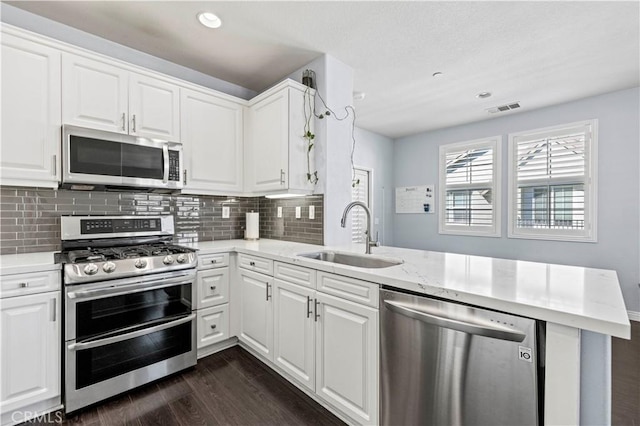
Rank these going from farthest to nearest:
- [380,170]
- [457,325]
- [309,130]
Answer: [380,170] → [309,130] → [457,325]

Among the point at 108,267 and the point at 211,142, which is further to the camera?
the point at 211,142

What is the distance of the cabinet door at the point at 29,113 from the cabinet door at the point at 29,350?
0.83 meters

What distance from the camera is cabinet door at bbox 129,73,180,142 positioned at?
2387 mm

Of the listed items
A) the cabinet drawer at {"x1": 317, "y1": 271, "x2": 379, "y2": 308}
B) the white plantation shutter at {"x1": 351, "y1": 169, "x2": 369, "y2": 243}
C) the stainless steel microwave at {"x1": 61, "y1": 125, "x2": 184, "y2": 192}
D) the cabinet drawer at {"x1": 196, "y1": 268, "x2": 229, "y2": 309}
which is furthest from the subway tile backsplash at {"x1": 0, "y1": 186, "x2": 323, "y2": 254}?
the white plantation shutter at {"x1": 351, "y1": 169, "x2": 369, "y2": 243}

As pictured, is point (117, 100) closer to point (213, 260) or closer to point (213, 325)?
point (213, 260)

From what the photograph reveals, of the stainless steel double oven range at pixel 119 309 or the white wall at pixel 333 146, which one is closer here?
the stainless steel double oven range at pixel 119 309

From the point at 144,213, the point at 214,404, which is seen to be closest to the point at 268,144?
the point at 144,213

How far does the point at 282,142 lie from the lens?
2635mm

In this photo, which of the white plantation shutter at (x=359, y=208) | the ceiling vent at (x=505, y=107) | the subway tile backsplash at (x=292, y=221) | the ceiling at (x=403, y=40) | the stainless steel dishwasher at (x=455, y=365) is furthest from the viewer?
the white plantation shutter at (x=359, y=208)

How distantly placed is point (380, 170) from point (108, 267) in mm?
4474

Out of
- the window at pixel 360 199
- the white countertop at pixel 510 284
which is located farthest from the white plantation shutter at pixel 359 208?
the white countertop at pixel 510 284

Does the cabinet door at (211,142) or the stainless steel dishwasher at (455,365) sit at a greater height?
the cabinet door at (211,142)

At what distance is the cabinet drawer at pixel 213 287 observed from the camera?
243 centimetres

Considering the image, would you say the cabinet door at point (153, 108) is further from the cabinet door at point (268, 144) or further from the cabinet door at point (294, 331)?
the cabinet door at point (294, 331)
